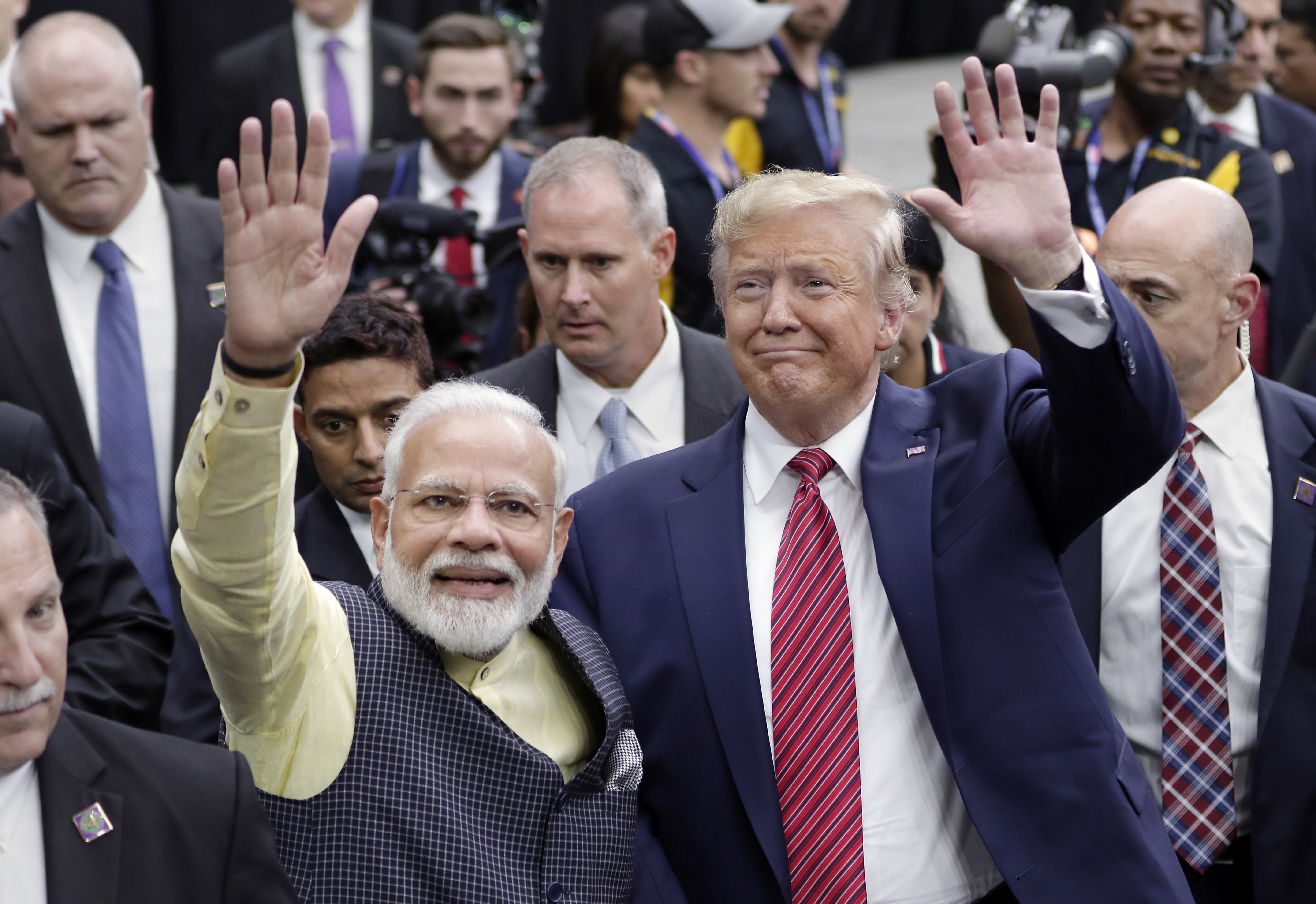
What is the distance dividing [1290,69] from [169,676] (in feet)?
15.8

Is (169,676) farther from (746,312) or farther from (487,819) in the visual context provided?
(746,312)

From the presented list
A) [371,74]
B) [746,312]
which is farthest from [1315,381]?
[371,74]

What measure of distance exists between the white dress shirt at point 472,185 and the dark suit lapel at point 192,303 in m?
0.98

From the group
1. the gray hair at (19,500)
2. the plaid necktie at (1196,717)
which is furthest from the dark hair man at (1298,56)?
the gray hair at (19,500)

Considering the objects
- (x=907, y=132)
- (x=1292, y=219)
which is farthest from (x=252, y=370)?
(x=907, y=132)

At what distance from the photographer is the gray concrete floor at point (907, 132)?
7266 millimetres

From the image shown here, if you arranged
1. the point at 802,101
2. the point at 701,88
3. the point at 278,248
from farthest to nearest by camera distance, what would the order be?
the point at 802,101 < the point at 701,88 < the point at 278,248

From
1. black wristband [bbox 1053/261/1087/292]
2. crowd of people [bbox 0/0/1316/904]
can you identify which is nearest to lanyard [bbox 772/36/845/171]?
crowd of people [bbox 0/0/1316/904]

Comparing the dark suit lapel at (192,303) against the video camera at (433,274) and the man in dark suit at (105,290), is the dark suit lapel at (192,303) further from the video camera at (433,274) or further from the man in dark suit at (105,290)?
the video camera at (433,274)

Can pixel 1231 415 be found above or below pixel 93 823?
above

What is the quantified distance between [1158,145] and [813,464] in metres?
2.61

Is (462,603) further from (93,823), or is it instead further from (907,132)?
(907,132)

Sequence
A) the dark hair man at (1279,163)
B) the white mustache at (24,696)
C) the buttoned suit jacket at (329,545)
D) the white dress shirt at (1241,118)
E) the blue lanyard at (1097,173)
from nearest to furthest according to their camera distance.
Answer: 1. the white mustache at (24,696)
2. the buttoned suit jacket at (329,545)
3. the blue lanyard at (1097,173)
4. the dark hair man at (1279,163)
5. the white dress shirt at (1241,118)

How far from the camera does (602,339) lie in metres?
3.57
